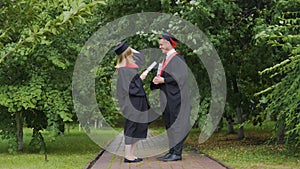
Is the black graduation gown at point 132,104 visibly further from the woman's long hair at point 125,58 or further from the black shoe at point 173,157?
the black shoe at point 173,157

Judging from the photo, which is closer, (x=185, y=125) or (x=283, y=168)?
(x=283, y=168)

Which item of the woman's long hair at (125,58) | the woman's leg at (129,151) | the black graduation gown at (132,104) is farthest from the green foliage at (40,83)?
the woman's leg at (129,151)

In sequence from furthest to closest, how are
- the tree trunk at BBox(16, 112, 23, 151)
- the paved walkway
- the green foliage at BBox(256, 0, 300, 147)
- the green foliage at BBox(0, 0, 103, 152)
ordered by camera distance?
the tree trunk at BBox(16, 112, 23, 151)
the green foliage at BBox(0, 0, 103, 152)
the green foliage at BBox(256, 0, 300, 147)
the paved walkway

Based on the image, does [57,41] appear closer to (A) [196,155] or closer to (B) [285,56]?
(A) [196,155]

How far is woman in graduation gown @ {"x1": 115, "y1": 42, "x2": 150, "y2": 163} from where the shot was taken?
28.1 feet

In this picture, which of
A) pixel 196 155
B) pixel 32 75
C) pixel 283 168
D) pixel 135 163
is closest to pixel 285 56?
pixel 196 155

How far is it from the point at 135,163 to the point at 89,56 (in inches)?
146

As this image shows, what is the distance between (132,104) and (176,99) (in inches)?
30.6

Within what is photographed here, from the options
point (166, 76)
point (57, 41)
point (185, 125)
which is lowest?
point (185, 125)

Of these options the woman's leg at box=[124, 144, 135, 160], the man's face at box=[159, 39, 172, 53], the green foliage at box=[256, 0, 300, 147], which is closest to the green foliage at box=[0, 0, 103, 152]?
the woman's leg at box=[124, 144, 135, 160]

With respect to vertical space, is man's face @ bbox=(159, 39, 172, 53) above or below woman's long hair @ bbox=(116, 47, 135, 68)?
above

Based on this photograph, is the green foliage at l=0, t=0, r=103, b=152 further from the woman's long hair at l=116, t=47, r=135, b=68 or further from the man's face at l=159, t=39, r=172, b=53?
the man's face at l=159, t=39, r=172, b=53

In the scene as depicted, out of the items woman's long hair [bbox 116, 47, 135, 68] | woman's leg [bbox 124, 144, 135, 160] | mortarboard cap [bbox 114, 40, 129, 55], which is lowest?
A: woman's leg [bbox 124, 144, 135, 160]

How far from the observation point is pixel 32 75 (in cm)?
1089
